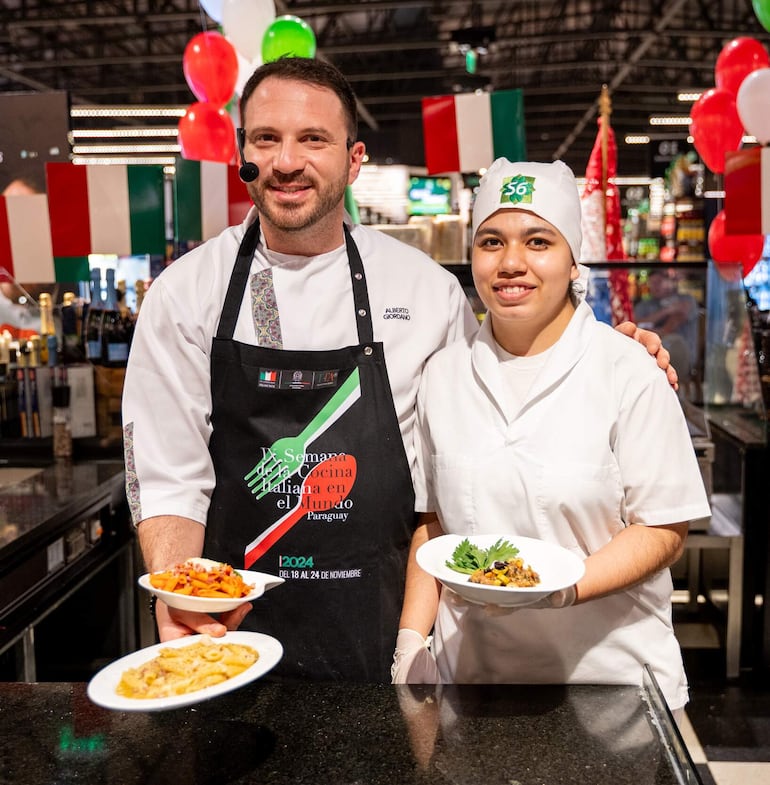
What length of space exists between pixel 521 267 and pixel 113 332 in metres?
2.45

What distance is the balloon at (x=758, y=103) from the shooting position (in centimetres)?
382

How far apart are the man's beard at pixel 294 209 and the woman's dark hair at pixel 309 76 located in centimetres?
17

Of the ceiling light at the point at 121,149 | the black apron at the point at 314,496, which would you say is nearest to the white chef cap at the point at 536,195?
the black apron at the point at 314,496

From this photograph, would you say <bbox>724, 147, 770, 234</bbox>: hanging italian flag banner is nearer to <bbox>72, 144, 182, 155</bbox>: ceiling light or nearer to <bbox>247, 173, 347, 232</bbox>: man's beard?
<bbox>247, 173, 347, 232</bbox>: man's beard

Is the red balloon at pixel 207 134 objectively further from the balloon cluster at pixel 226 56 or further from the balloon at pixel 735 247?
the balloon at pixel 735 247

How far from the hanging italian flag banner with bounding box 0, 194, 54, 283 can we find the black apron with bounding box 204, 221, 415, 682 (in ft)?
4.93

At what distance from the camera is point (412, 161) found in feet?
38.1

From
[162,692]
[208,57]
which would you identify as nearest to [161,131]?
[208,57]

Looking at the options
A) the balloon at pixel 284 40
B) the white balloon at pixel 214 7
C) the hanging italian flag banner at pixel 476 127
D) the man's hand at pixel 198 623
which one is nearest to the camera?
the man's hand at pixel 198 623

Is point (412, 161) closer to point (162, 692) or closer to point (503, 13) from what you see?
point (503, 13)

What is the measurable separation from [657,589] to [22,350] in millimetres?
2798

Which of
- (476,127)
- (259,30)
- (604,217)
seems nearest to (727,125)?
(604,217)

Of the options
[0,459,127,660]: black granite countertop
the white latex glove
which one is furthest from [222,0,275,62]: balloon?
the white latex glove

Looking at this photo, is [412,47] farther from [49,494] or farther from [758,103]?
[49,494]
